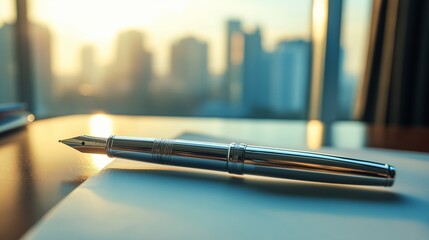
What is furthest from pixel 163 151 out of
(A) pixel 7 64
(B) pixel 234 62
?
(A) pixel 7 64

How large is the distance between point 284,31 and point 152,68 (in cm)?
72

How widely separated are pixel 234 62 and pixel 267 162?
149 cm

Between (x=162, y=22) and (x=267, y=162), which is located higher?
(x=162, y=22)

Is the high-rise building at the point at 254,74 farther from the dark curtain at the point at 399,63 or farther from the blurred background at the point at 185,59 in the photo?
the dark curtain at the point at 399,63

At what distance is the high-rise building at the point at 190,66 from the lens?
5.72 ft

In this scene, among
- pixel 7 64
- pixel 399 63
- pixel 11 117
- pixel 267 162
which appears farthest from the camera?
pixel 7 64

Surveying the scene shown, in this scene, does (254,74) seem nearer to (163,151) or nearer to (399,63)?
(399,63)

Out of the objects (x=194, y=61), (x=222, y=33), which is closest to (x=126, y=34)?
(x=194, y=61)

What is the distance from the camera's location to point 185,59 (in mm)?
1765

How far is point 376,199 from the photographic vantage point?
264mm

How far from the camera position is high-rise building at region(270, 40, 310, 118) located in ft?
5.68

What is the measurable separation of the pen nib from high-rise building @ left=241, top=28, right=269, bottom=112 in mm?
1460

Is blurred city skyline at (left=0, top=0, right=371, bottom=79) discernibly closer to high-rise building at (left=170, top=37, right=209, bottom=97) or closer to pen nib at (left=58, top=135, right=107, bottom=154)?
high-rise building at (left=170, top=37, right=209, bottom=97)

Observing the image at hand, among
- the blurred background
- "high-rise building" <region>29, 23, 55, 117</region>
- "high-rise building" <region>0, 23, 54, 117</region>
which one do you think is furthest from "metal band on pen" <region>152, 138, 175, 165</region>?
"high-rise building" <region>29, 23, 55, 117</region>
